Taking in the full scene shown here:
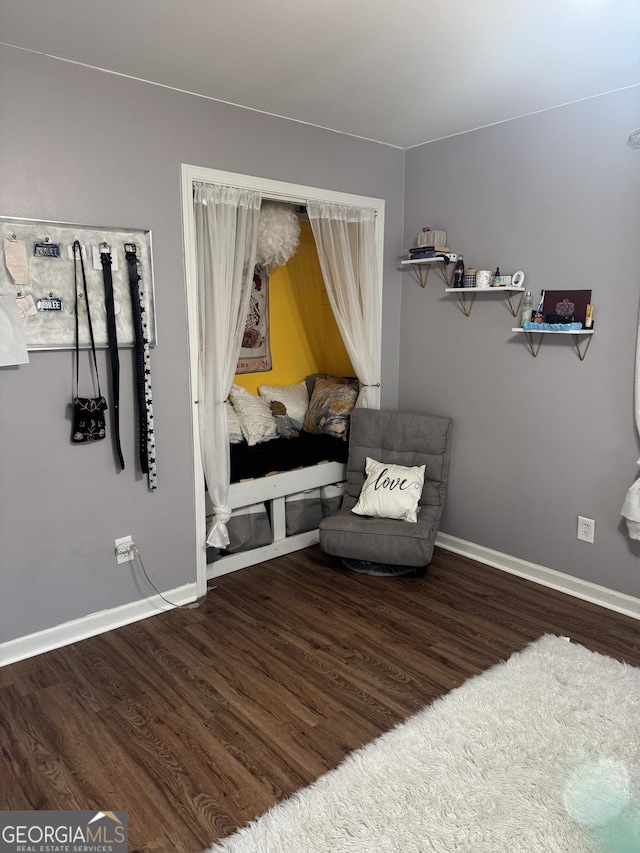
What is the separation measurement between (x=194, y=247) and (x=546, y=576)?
8.60 feet

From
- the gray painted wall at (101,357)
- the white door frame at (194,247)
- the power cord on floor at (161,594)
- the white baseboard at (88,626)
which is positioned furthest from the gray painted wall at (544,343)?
the white baseboard at (88,626)

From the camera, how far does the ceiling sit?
2121 millimetres

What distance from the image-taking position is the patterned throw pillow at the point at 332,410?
163 inches

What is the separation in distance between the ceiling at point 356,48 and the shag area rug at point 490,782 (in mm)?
2551

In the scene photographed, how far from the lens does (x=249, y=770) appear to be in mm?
2115

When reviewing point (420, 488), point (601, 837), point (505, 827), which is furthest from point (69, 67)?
point (601, 837)

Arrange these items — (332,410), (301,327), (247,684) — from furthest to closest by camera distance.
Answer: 1. (301,327)
2. (332,410)
3. (247,684)

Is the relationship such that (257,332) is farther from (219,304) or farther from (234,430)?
(219,304)

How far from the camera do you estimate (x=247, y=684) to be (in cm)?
259

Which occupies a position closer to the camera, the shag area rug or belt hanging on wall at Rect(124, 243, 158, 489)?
the shag area rug

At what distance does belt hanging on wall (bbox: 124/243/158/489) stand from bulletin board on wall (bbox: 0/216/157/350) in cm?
3

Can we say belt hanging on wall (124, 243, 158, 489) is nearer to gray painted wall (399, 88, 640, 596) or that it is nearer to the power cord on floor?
the power cord on floor

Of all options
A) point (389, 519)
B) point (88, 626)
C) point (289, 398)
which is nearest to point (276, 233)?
point (289, 398)

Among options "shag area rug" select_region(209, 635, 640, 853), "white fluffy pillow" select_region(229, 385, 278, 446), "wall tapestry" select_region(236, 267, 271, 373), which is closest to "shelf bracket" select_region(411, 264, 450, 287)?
"wall tapestry" select_region(236, 267, 271, 373)
